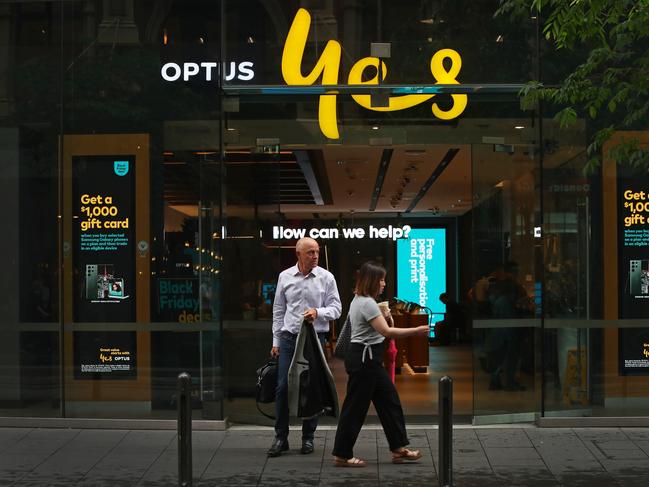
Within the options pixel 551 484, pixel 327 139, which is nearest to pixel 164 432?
pixel 327 139

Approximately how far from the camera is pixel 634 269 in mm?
11242

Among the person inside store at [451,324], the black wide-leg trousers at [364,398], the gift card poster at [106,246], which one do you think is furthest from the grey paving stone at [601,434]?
the person inside store at [451,324]

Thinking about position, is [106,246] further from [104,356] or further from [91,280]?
[104,356]

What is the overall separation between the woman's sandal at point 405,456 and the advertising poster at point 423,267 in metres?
16.2

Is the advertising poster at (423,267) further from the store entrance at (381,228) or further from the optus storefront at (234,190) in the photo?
the optus storefront at (234,190)

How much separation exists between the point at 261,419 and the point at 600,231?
404cm

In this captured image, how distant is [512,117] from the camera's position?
37.4 feet

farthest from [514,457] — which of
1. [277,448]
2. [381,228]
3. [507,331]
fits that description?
[381,228]

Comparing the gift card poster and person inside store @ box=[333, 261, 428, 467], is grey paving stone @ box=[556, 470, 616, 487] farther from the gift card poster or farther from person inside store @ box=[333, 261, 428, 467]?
the gift card poster

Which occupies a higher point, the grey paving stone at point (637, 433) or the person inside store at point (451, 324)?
the person inside store at point (451, 324)

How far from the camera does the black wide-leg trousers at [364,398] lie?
8.91 m

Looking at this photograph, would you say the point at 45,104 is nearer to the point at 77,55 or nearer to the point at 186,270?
the point at 77,55

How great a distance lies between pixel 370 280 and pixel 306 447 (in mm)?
1767

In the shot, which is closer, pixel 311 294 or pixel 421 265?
pixel 311 294
